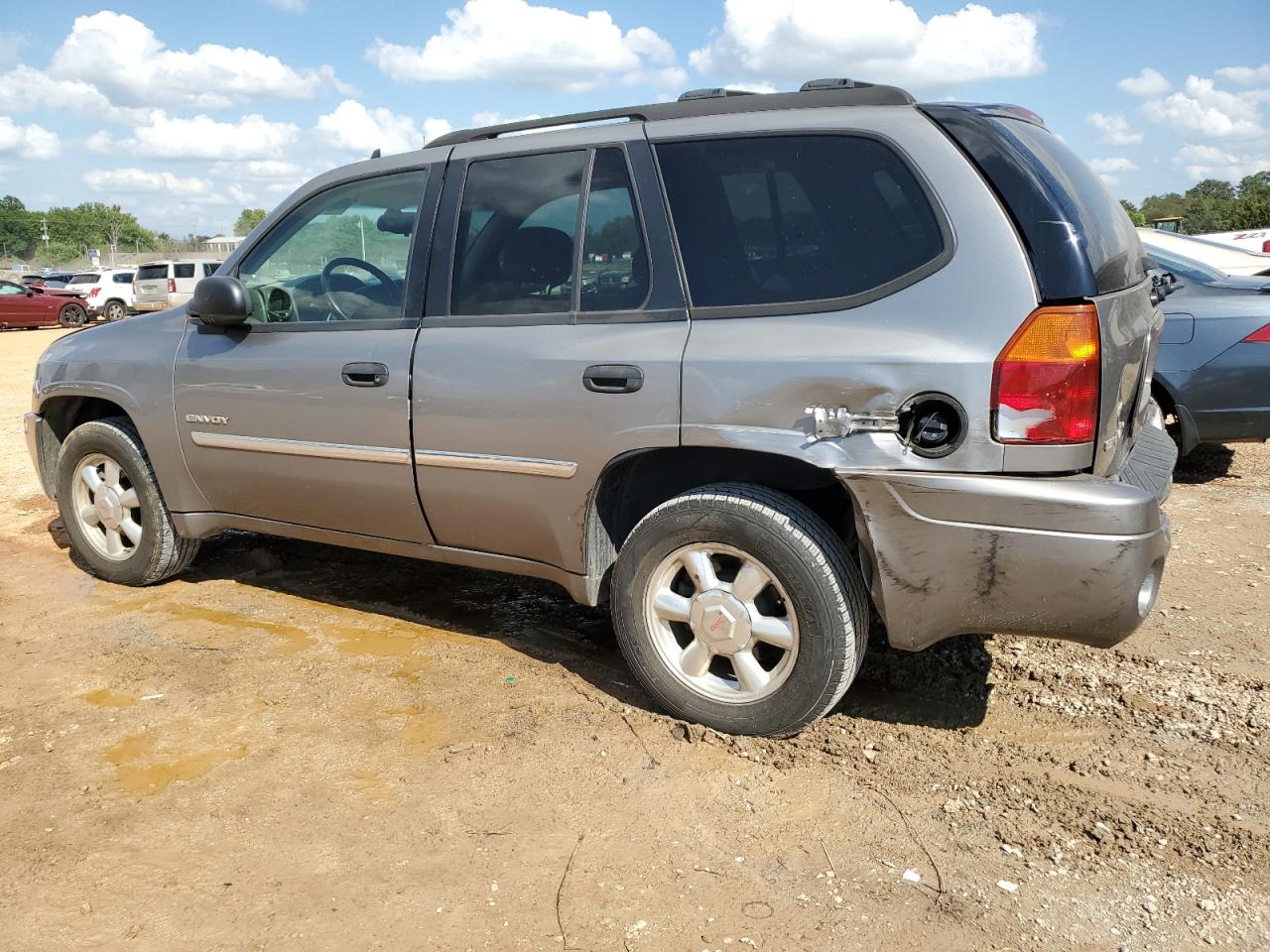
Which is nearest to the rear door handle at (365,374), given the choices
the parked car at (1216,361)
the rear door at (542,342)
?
the rear door at (542,342)

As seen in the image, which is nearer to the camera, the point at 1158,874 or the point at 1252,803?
the point at 1158,874

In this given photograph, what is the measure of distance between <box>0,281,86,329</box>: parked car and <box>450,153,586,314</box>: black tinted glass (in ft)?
90.0

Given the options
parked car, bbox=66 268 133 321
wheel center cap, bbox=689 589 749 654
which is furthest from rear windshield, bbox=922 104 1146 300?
parked car, bbox=66 268 133 321

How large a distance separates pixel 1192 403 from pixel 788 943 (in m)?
4.90

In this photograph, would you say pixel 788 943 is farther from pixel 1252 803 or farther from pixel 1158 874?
pixel 1252 803

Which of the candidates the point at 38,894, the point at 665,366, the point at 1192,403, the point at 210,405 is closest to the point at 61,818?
the point at 38,894

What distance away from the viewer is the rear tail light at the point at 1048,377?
2.66m

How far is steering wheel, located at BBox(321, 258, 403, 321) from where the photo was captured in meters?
3.84

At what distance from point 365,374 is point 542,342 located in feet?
2.48

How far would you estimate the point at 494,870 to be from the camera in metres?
2.61

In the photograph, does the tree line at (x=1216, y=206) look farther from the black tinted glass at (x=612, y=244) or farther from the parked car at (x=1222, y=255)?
the black tinted glass at (x=612, y=244)

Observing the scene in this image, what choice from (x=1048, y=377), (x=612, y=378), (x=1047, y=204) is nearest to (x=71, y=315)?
(x=612, y=378)

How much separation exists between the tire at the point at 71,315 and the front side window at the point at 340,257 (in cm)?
2683

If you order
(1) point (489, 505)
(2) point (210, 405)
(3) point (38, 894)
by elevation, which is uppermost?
(2) point (210, 405)
